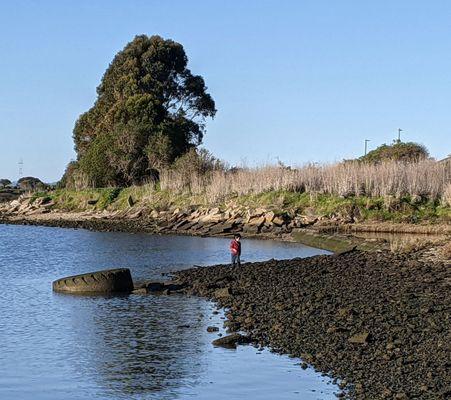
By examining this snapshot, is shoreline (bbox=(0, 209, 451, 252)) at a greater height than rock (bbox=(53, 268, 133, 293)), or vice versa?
shoreline (bbox=(0, 209, 451, 252))

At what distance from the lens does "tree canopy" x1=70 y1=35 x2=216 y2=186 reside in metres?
64.9

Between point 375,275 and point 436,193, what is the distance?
22.2 m

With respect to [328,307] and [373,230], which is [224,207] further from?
[328,307]

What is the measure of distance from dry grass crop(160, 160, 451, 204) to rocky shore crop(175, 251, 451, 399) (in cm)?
1714

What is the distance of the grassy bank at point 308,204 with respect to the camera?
44.6 m

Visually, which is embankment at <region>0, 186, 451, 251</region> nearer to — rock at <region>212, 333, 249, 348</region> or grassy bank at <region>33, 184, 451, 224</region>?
grassy bank at <region>33, 184, 451, 224</region>

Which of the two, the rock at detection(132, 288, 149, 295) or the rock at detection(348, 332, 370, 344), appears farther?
the rock at detection(132, 288, 149, 295)

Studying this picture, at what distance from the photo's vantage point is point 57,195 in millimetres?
71062

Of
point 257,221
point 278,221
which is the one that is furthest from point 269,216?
point 278,221

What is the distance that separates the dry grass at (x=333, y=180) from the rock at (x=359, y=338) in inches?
1191

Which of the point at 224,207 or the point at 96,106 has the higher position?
the point at 96,106

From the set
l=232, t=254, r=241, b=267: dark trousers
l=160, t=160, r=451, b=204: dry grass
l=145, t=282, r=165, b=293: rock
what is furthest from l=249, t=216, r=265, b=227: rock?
l=145, t=282, r=165, b=293: rock

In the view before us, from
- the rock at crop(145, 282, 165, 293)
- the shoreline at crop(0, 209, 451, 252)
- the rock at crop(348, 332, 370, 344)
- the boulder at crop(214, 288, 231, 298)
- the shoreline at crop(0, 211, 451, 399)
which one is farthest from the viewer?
the shoreline at crop(0, 209, 451, 252)

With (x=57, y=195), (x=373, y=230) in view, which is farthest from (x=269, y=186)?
(x=57, y=195)
